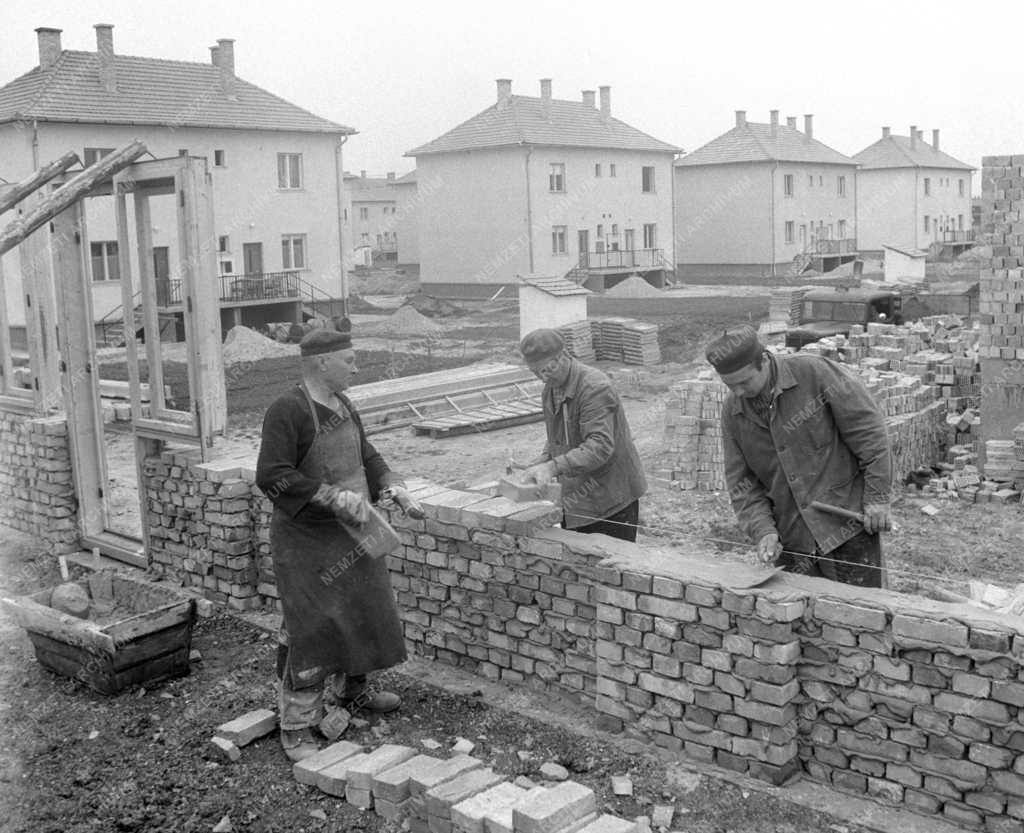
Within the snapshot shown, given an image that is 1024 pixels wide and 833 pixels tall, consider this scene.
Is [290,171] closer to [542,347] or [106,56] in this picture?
[106,56]

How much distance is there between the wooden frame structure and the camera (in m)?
7.22

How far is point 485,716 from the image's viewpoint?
550cm

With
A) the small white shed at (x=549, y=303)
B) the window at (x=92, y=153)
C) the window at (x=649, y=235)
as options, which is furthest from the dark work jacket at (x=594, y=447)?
the window at (x=649, y=235)

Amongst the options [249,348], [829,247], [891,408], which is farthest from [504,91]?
[891,408]

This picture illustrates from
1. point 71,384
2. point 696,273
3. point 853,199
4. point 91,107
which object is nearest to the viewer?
point 71,384

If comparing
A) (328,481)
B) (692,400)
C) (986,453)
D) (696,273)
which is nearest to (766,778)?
(328,481)

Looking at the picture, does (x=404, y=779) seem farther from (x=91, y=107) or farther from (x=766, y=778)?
(x=91, y=107)

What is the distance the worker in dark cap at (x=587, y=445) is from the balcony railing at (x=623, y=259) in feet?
119

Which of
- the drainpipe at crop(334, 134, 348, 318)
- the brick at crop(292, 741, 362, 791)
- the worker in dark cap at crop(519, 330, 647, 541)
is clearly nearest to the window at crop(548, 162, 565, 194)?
the drainpipe at crop(334, 134, 348, 318)

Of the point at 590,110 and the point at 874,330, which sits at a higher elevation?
the point at 590,110

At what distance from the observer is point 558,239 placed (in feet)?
136

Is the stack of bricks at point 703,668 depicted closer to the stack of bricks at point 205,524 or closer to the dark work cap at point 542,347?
the dark work cap at point 542,347

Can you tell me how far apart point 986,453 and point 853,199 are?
156 feet

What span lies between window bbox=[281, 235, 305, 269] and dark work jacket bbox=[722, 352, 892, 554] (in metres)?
28.8
